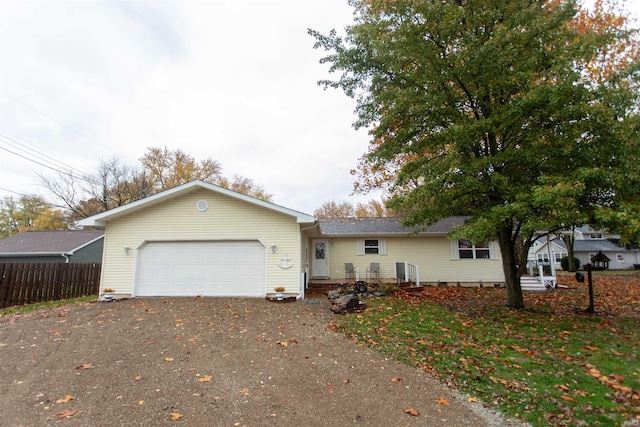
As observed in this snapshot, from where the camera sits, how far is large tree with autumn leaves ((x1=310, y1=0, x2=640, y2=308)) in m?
6.71

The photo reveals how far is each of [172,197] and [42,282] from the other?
21.2 feet

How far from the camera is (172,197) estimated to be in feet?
36.9

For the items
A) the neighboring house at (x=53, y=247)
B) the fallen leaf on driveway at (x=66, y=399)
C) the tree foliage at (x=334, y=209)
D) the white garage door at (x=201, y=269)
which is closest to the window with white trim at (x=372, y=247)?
the white garage door at (x=201, y=269)

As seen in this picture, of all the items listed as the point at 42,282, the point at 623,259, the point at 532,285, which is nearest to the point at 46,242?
the point at 42,282

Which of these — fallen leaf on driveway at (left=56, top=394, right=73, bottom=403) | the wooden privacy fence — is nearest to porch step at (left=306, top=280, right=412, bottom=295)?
fallen leaf on driveway at (left=56, top=394, right=73, bottom=403)

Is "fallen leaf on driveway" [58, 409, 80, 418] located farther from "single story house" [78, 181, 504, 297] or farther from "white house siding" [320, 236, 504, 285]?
"white house siding" [320, 236, 504, 285]

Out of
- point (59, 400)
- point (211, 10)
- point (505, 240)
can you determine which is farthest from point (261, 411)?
point (211, 10)

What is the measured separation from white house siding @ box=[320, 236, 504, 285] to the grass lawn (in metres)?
4.24

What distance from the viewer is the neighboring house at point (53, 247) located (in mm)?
17188

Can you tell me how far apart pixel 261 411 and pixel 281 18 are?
10851 mm

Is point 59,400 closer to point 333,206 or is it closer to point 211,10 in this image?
point 211,10

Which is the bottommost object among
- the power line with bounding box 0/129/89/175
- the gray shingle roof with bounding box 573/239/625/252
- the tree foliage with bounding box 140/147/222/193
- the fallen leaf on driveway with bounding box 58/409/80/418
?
the fallen leaf on driveway with bounding box 58/409/80/418

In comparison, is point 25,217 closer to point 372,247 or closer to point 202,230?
point 202,230

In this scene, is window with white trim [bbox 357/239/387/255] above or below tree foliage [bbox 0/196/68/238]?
below
